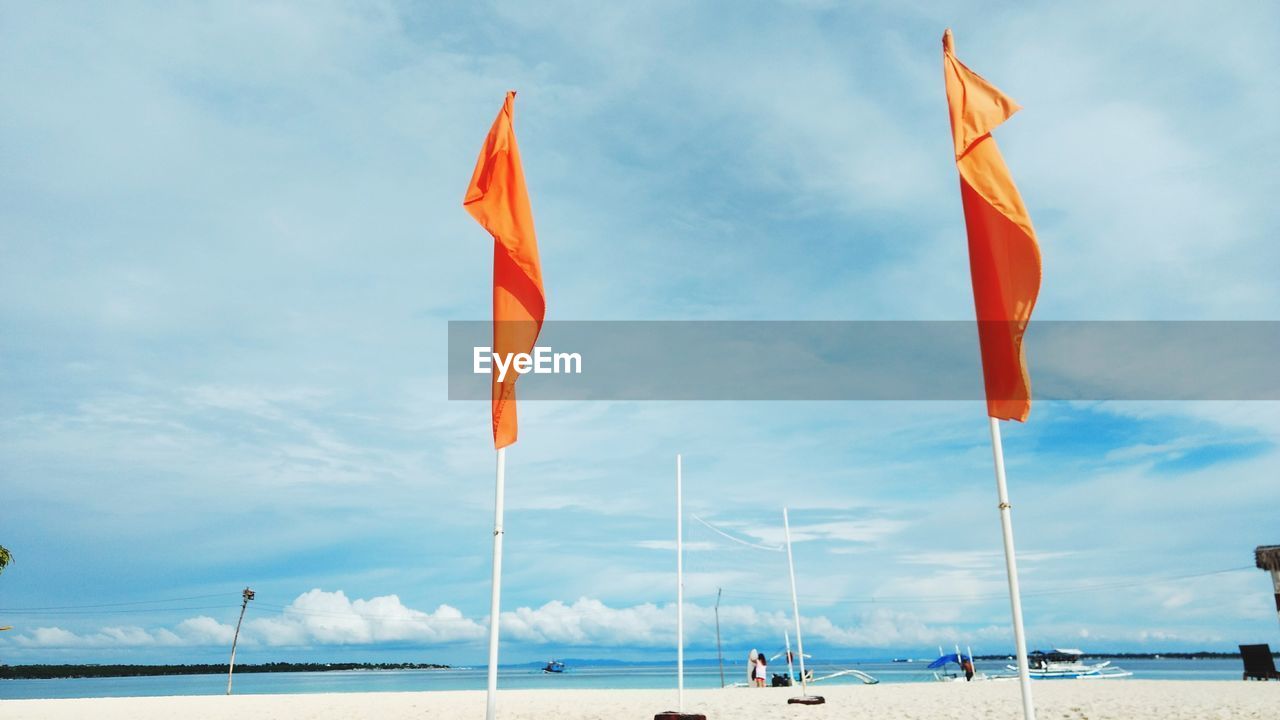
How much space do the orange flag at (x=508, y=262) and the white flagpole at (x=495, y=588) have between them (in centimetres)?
26

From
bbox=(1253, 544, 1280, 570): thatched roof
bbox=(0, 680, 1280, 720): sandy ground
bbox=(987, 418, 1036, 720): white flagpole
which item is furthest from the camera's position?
bbox=(1253, 544, 1280, 570): thatched roof

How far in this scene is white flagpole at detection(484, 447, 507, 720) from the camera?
6469mm

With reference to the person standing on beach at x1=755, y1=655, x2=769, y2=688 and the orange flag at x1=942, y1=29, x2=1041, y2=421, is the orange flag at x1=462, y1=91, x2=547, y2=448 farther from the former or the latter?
the person standing on beach at x1=755, y1=655, x2=769, y2=688

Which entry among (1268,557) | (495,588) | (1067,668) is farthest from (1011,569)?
(1067,668)

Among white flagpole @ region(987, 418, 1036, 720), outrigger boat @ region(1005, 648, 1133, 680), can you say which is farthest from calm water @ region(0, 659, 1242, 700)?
white flagpole @ region(987, 418, 1036, 720)

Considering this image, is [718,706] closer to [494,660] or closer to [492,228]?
[494,660]

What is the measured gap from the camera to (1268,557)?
73.2 feet

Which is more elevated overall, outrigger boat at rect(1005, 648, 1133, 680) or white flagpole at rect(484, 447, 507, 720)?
white flagpole at rect(484, 447, 507, 720)

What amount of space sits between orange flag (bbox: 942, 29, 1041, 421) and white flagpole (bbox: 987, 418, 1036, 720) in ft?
0.82

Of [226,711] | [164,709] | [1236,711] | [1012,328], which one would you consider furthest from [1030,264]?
[164,709]

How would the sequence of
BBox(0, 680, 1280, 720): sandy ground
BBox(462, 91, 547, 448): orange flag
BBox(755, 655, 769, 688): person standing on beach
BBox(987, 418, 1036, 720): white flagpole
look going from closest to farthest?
BBox(987, 418, 1036, 720): white flagpole
BBox(462, 91, 547, 448): orange flag
BBox(0, 680, 1280, 720): sandy ground
BBox(755, 655, 769, 688): person standing on beach

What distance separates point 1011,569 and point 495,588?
3833 millimetres

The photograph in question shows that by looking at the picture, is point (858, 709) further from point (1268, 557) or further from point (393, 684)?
point (393, 684)

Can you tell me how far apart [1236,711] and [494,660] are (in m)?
13.8
